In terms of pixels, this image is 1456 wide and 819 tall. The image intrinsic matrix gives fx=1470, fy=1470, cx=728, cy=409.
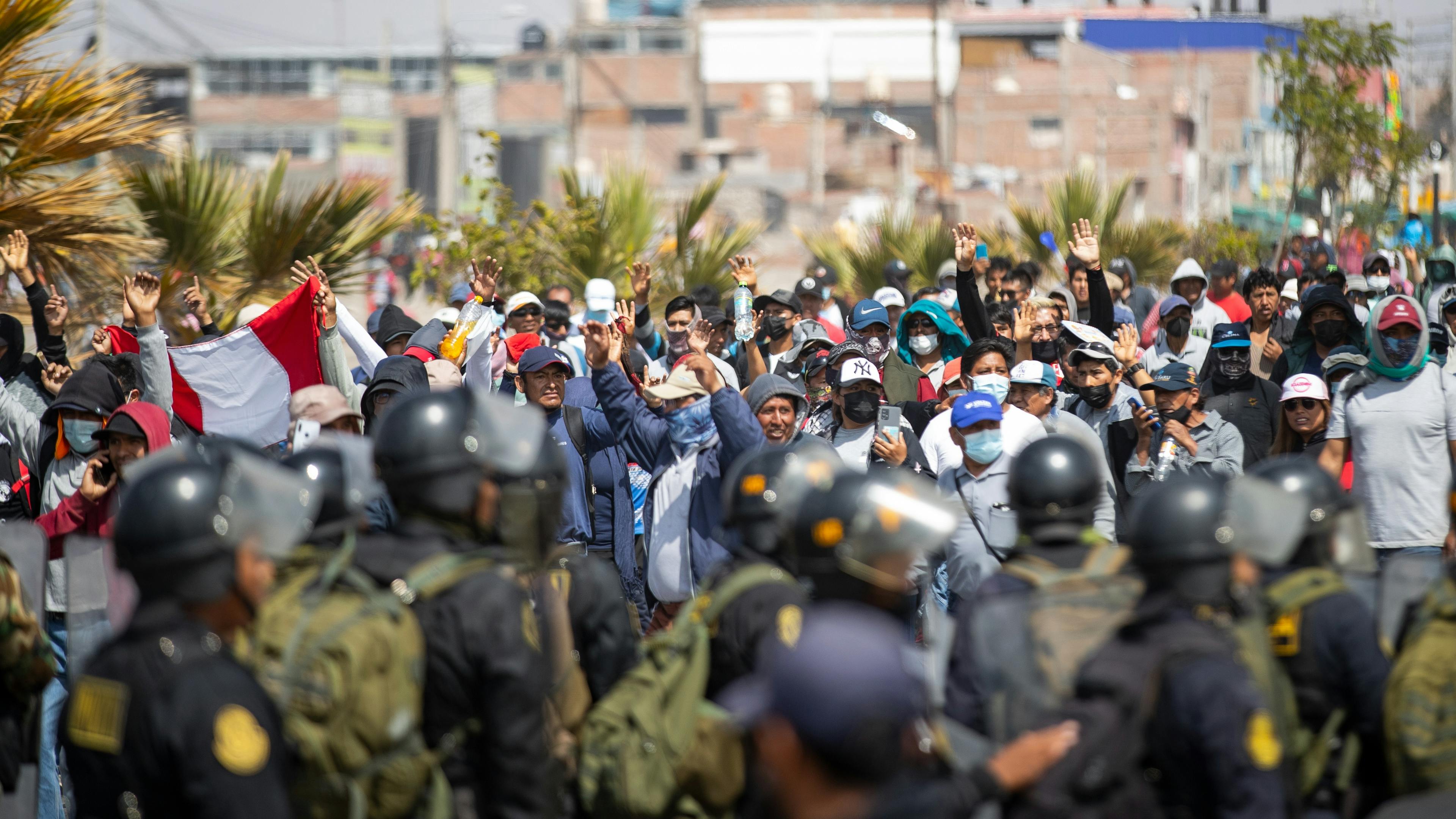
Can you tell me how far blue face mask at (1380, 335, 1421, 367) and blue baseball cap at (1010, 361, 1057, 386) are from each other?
1.53 m

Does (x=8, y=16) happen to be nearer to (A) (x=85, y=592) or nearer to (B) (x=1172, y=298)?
(A) (x=85, y=592)

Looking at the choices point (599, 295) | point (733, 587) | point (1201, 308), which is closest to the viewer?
point (733, 587)

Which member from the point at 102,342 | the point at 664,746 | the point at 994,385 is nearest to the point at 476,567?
the point at 664,746

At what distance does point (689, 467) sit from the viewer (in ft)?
20.6

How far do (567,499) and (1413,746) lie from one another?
4.60m

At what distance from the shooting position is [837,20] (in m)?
64.7

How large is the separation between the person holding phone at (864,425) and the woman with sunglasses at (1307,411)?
183 cm

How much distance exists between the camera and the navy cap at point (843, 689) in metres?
2.27

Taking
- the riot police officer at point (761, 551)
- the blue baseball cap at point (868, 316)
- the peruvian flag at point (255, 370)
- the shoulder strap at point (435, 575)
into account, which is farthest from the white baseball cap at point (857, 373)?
the shoulder strap at point (435, 575)

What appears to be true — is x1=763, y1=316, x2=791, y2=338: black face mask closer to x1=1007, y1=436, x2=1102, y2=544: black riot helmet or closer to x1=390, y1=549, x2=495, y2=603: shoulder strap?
x1=1007, y1=436, x2=1102, y2=544: black riot helmet

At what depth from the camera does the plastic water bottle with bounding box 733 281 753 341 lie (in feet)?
30.9

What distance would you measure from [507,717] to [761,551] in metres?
0.98

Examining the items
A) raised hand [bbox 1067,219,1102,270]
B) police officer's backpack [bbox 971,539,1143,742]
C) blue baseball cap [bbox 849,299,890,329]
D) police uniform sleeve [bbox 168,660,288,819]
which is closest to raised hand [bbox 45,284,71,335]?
blue baseball cap [bbox 849,299,890,329]

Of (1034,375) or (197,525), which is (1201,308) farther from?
(197,525)
